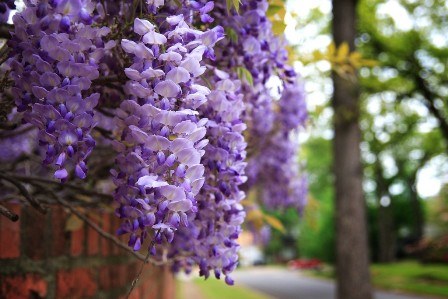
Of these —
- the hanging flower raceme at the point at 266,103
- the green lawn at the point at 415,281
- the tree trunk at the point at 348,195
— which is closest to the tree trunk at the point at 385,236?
the green lawn at the point at 415,281

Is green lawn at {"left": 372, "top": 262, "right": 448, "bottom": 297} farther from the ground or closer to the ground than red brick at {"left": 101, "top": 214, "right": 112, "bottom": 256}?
closer to the ground

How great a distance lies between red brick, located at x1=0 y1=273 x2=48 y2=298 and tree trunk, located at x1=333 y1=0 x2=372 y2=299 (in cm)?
521

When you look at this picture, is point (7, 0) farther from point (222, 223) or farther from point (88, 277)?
point (88, 277)

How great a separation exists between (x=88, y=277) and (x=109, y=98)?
26.7 inches

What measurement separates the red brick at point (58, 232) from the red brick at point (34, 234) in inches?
1.3

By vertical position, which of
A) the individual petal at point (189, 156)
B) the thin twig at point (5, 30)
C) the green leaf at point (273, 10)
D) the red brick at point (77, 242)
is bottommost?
the red brick at point (77, 242)

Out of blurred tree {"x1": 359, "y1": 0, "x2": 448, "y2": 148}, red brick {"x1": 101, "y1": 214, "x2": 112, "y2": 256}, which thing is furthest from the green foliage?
red brick {"x1": 101, "y1": 214, "x2": 112, "y2": 256}

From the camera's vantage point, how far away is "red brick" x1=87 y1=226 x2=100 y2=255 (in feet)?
5.54

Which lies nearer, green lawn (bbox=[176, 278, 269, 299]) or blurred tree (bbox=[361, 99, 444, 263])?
green lawn (bbox=[176, 278, 269, 299])

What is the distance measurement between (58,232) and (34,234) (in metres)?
0.10

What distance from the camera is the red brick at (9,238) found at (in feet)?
4.38

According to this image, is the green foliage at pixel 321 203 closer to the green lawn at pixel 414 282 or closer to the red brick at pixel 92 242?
the green lawn at pixel 414 282

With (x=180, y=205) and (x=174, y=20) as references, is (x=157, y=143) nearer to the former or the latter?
(x=180, y=205)

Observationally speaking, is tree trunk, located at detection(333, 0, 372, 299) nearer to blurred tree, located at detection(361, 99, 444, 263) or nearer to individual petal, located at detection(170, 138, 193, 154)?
individual petal, located at detection(170, 138, 193, 154)
